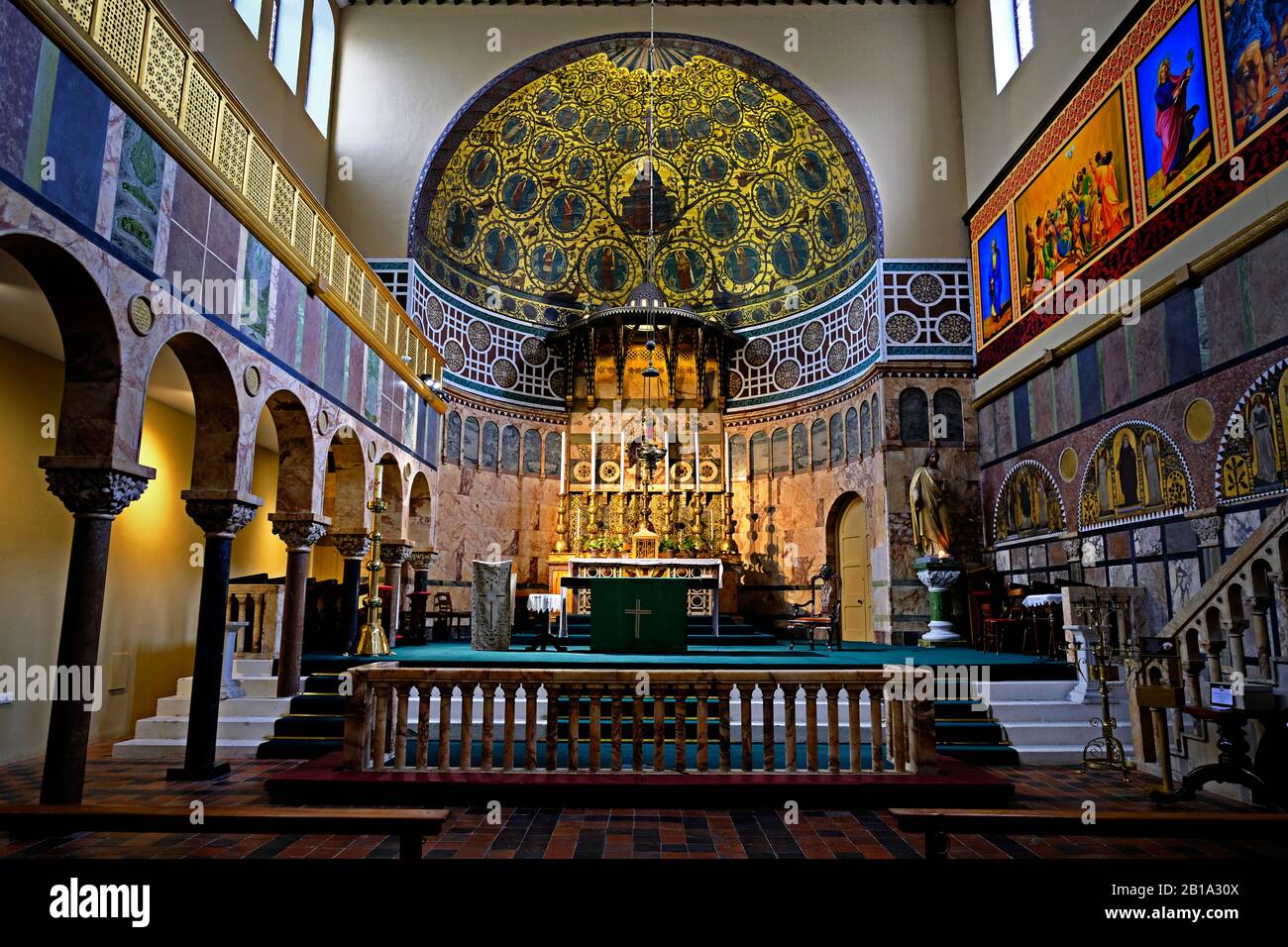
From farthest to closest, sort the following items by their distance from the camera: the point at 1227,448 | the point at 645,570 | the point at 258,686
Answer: the point at 645,570
the point at 258,686
the point at 1227,448

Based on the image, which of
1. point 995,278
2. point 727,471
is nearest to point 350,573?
point 727,471

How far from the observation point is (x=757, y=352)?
18.9 metres

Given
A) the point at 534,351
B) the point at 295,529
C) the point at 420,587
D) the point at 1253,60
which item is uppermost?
the point at 534,351

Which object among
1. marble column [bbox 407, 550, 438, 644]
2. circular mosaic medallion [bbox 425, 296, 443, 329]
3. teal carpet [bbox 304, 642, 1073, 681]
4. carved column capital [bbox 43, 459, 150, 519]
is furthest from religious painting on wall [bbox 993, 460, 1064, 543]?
carved column capital [bbox 43, 459, 150, 519]

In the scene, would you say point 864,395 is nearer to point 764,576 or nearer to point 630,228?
point 764,576

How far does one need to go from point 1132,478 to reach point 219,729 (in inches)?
423

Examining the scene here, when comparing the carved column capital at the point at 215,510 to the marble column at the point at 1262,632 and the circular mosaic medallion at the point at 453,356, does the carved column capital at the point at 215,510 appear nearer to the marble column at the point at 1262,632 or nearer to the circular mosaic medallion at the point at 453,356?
the marble column at the point at 1262,632

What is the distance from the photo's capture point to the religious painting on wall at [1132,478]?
9.25 m

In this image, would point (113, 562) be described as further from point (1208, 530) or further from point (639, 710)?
point (1208, 530)

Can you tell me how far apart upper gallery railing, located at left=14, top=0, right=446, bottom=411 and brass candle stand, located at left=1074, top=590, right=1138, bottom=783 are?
9.18m

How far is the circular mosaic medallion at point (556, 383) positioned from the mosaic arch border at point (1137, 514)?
11214mm

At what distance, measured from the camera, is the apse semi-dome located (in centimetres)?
1661
